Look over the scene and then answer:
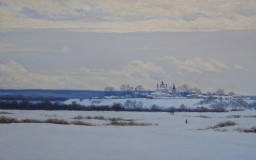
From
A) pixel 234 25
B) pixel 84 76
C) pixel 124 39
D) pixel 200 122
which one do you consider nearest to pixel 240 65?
pixel 234 25

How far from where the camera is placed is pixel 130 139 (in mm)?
7488

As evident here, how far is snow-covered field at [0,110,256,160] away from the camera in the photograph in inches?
281

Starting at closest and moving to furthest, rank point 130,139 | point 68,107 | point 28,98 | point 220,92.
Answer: point 130,139
point 220,92
point 28,98
point 68,107

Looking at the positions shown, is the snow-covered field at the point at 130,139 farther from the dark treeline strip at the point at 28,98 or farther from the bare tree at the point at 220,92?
the bare tree at the point at 220,92

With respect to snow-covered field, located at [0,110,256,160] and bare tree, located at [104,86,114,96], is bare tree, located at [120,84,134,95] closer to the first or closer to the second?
bare tree, located at [104,86,114,96]

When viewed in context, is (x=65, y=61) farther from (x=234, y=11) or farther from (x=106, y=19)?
(x=234, y=11)

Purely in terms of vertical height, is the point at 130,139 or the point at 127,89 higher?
the point at 127,89

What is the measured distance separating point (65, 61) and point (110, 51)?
2.66 feet

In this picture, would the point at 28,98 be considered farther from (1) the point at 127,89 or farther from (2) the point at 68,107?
(1) the point at 127,89

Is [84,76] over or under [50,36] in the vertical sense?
under

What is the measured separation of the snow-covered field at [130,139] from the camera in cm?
713

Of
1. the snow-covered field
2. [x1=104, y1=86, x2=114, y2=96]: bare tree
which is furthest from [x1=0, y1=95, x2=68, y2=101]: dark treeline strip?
[x1=104, y1=86, x2=114, y2=96]: bare tree

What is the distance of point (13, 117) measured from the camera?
310 inches

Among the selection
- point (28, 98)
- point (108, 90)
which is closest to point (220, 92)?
point (108, 90)
